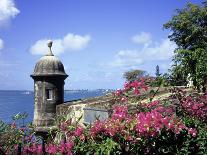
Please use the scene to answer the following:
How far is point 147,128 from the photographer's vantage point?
19.5 feet

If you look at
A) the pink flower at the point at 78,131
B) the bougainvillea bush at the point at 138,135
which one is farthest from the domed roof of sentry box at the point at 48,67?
the pink flower at the point at 78,131

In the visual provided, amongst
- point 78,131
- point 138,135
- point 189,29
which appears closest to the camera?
point 138,135

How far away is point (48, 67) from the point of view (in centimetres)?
1980

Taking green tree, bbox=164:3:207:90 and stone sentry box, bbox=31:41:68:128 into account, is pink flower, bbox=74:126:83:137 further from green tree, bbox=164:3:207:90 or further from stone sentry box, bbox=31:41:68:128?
green tree, bbox=164:3:207:90

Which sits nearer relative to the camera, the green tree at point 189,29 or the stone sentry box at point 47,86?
the stone sentry box at point 47,86

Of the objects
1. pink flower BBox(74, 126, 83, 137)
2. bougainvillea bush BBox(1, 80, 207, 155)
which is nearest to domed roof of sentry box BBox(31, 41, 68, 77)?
bougainvillea bush BBox(1, 80, 207, 155)

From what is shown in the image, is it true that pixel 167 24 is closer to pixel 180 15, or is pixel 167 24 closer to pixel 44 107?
pixel 180 15

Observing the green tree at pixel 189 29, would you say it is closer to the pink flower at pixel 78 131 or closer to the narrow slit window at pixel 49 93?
the narrow slit window at pixel 49 93

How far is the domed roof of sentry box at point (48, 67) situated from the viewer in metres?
19.7

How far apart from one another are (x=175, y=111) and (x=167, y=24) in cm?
2763

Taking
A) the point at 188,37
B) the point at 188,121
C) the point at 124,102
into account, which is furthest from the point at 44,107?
the point at 188,37

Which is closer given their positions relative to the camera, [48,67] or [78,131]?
[78,131]

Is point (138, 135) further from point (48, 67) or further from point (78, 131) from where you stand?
point (48, 67)

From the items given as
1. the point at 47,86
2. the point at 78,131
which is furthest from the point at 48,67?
the point at 78,131
